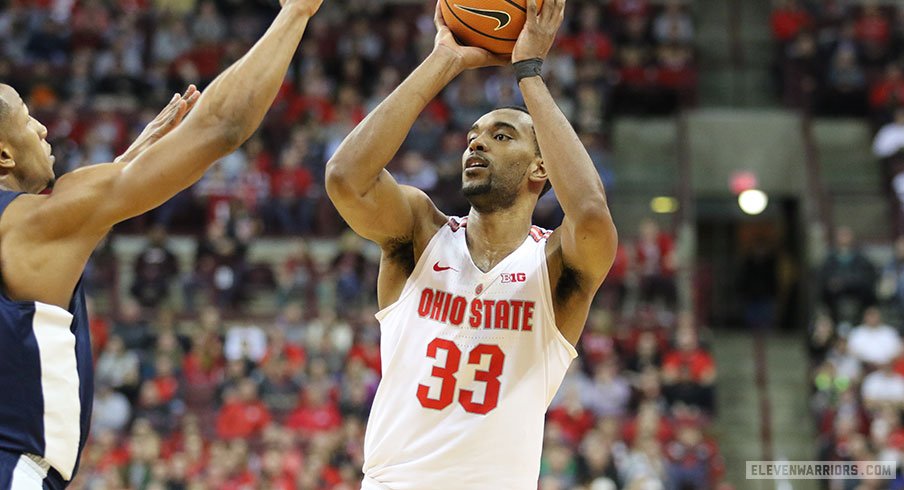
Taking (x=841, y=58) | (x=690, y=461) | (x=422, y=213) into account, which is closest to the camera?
(x=422, y=213)

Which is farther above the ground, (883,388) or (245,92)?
(883,388)

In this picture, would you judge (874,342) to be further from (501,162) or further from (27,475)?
(27,475)

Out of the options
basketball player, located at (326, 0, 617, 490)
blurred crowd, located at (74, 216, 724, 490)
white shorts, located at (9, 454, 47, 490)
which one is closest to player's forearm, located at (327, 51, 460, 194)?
basketball player, located at (326, 0, 617, 490)

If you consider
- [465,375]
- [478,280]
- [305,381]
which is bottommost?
[465,375]

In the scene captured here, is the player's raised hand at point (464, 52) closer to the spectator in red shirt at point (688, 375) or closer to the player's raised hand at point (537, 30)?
the player's raised hand at point (537, 30)

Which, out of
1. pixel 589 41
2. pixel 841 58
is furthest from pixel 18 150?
pixel 841 58

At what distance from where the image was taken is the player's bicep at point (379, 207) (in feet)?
15.9

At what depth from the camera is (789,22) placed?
21391 millimetres

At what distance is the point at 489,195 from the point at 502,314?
0.54 meters

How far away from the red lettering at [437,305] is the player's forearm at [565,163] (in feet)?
2.10

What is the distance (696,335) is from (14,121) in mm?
12676

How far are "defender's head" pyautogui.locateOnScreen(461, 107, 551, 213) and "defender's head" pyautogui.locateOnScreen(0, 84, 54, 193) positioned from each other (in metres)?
1.76

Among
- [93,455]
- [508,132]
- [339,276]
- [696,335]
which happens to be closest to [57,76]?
[339,276]

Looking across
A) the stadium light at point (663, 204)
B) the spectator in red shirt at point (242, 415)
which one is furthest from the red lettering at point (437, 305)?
the stadium light at point (663, 204)
